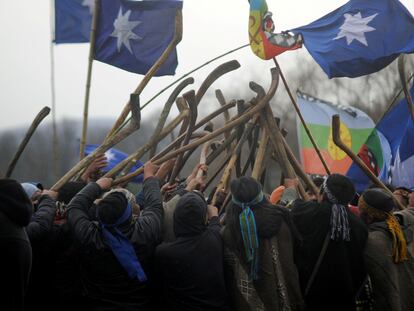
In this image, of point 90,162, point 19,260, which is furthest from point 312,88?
point 19,260

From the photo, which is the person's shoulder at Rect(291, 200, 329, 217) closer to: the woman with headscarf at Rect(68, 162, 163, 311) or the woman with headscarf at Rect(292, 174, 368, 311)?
the woman with headscarf at Rect(292, 174, 368, 311)

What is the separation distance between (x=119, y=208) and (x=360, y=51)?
12.8 ft

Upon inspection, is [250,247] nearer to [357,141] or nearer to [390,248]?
[390,248]

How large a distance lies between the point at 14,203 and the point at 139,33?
3.97 m

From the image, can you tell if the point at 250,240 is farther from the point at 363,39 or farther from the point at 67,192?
the point at 363,39

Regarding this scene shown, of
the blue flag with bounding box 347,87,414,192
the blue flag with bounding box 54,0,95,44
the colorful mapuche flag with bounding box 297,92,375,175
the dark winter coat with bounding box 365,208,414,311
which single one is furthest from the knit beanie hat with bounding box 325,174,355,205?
the blue flag with bounding box 54,0,95,44

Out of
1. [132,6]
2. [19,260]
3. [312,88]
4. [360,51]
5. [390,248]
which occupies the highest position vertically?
[132,6]

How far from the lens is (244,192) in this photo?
357 cm

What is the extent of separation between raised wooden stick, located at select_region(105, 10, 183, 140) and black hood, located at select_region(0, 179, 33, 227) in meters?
2.43

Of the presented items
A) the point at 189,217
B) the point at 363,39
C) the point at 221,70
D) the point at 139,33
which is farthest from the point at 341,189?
the point at 139,33

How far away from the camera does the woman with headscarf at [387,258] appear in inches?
149

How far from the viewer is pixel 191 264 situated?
3.40 m

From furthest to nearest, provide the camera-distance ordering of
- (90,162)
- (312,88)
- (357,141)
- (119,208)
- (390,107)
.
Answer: (312,88), (357,141), (390,107), (90,162), (119,208)

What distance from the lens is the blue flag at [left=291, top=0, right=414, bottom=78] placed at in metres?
5.89
